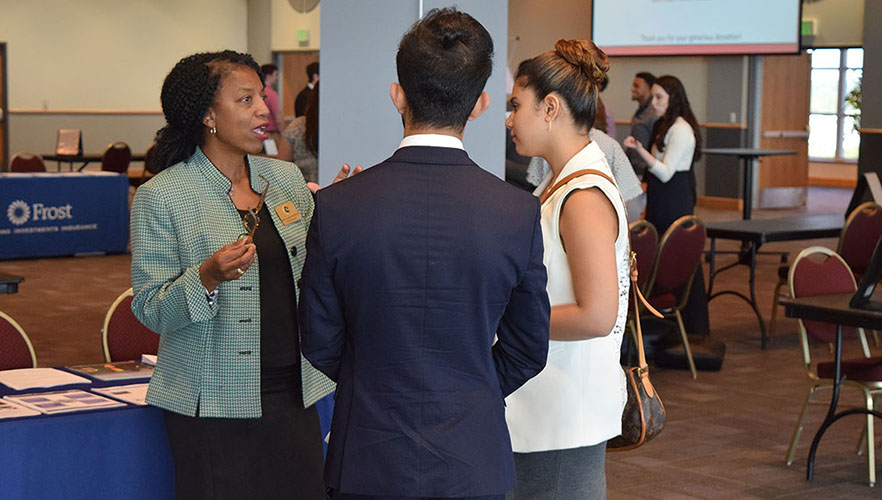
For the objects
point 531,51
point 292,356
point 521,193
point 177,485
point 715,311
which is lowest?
point 715,311

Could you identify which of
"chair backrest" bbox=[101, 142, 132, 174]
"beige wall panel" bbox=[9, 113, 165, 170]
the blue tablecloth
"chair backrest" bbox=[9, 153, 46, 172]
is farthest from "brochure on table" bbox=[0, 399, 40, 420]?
"beige wall panel" bbox=[9, 113, 165, 170]

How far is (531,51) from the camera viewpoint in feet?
56.6

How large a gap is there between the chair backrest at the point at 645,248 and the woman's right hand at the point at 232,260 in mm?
3907

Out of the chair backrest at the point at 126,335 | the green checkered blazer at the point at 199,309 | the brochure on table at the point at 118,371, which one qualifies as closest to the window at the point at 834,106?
the chair backrest at the point at 126,335

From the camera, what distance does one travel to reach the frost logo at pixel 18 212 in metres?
9.90

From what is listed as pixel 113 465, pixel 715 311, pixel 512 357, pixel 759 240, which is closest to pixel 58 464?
pixel 113 465

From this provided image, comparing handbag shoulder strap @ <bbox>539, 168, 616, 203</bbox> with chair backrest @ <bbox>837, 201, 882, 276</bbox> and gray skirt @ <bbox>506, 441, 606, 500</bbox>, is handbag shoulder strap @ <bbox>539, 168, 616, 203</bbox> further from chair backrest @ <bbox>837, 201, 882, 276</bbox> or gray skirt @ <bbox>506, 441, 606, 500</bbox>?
chair backrest @ <bbox>837, 201, 882, 276</bbox>

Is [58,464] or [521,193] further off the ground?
[521,193]

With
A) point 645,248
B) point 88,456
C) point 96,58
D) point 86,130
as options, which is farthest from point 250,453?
point 96,58

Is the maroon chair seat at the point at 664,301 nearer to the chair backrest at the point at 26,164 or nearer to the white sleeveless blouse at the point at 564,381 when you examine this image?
the white sleeveless blouse at the point at 564,381

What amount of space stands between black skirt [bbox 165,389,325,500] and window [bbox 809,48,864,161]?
18560 mm

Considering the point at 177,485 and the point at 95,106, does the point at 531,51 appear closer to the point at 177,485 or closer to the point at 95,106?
the point at 95,106

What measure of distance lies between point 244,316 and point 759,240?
4.93 meters

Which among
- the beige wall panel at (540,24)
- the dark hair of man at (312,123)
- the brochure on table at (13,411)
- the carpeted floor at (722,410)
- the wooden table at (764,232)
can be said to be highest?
the beige wall panel at (540,24)
